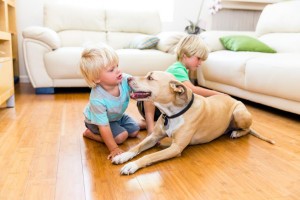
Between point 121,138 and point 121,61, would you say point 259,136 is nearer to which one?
point 121,138

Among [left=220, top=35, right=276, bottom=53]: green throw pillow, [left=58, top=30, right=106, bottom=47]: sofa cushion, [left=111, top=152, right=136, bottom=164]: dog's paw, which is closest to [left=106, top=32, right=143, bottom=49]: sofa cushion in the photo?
[left=58, top=30, right=106, bottom=47]: sofa cushion

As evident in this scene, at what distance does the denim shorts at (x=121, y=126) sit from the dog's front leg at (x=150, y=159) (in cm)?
38

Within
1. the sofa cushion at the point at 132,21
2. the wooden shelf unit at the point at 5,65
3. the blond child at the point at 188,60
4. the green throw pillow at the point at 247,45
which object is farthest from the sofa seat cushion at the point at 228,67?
the wooden shelf unit at the point at 5,65

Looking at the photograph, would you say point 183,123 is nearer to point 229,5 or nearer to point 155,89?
point 155,89

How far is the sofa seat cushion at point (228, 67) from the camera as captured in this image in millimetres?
2730

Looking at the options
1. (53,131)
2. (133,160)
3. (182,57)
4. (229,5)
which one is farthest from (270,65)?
(229,5)

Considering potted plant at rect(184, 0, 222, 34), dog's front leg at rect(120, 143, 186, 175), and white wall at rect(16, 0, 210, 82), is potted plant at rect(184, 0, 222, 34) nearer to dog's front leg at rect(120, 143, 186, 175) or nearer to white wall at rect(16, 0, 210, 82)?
white wall at rect(16, 0, 210, 82)

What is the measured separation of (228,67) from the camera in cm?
288

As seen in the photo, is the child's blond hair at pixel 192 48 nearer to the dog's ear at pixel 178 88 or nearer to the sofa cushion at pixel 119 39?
the dog's ear at pixel 178 88

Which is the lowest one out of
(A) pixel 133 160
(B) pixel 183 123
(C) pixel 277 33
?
(A) pixel 133 160

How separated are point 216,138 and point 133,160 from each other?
0.61 meters

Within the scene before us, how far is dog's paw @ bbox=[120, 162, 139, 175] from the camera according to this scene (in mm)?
1343

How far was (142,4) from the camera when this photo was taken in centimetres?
453

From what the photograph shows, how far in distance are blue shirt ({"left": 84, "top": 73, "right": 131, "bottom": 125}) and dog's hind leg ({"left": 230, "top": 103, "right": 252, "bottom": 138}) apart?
0.66 m
